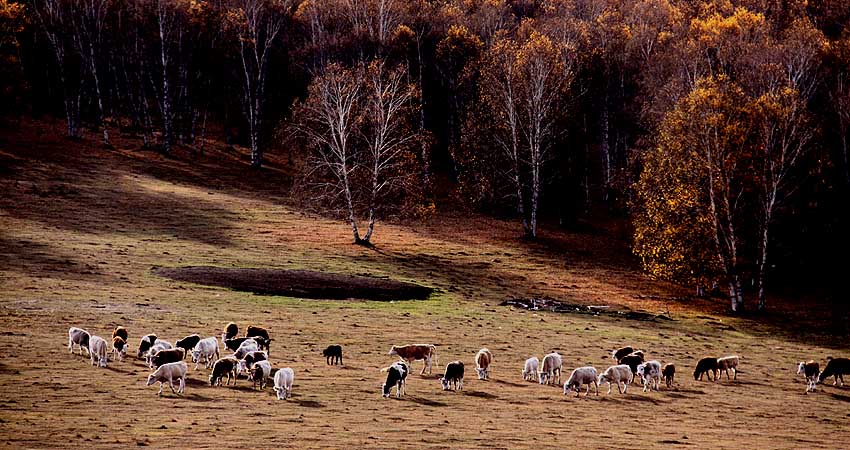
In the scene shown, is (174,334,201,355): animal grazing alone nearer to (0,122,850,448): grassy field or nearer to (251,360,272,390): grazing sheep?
(0,122,850,448): grassy field

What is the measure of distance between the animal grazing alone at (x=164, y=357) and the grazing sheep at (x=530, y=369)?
12152 millimetres

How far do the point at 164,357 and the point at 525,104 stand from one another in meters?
57.2

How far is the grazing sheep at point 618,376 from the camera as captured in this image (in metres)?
33.2

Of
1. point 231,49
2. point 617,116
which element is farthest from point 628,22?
point 231,49

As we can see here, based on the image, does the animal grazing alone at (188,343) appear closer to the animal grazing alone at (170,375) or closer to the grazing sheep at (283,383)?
the animal grazing alone at (170,375)

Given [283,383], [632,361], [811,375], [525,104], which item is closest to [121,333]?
[283,383]

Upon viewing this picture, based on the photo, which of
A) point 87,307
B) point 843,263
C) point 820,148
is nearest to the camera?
point 87,307

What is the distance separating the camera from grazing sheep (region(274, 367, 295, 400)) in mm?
28953

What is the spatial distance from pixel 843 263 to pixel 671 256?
2353 cm

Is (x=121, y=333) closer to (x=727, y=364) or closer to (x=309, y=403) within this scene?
(x=309, y=403)

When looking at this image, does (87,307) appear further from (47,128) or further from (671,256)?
(47,128)

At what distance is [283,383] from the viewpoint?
29.2m

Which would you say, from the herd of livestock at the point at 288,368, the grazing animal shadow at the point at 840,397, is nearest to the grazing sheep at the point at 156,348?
the herd of livestock at the point at 288,368

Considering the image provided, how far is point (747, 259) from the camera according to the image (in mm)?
65000
